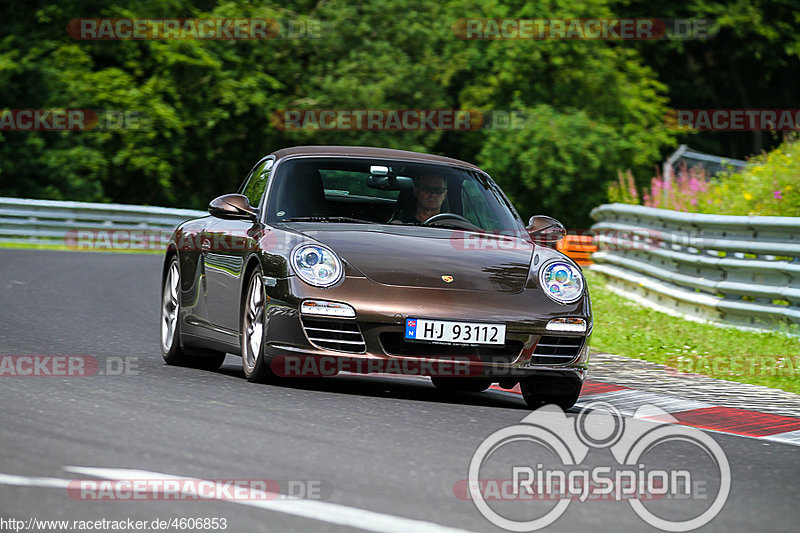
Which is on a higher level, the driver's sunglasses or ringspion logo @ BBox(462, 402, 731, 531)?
the driver's sunglasses

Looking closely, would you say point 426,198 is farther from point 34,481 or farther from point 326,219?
point 34,481

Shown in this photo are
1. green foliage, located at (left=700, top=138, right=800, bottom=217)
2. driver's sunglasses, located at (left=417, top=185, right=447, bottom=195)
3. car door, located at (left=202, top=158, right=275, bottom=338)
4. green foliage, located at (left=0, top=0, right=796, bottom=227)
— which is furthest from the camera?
green foliage, located at (left=0, top=0, right=796, bottom=227)

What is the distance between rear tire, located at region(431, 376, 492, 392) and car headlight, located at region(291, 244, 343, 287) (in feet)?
4.76

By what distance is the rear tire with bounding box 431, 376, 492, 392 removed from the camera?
905 centimetres

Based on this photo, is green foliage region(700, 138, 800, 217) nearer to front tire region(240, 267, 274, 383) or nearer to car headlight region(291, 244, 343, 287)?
front tire region(240, 267, 274, 383)

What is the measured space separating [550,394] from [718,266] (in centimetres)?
574

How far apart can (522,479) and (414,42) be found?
34.5 meters

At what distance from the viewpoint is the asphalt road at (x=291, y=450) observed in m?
4.81

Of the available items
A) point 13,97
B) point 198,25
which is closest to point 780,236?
point 13,97

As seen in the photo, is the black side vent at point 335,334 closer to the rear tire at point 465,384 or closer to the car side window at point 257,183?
the rear tire at point 465,384

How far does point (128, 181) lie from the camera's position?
39000 mm

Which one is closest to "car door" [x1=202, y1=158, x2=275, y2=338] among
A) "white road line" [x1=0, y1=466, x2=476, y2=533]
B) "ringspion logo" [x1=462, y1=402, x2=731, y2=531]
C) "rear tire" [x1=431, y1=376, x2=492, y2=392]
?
"rear tire" [x1=431, y1=376, x2=492, y2=392]

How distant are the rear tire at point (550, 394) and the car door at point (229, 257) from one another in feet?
5.80

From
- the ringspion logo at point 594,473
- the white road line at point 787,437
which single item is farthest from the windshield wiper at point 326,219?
the white road line at point 787,437
